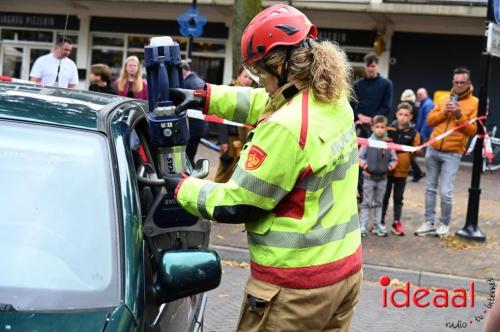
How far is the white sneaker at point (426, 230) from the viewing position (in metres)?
7.92

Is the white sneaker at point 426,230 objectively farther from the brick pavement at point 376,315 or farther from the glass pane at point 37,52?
the glass pane at point 37,52

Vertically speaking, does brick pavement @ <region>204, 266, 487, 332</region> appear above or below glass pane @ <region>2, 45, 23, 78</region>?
below

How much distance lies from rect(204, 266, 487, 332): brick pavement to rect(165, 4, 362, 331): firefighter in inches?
95.9

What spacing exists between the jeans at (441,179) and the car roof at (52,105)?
5.34m

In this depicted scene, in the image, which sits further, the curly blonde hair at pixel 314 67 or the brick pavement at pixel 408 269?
the brick pavement at pixel 408 269

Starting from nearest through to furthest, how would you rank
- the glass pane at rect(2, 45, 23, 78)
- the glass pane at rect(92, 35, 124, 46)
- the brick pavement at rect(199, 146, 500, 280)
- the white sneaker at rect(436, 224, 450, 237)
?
the brick pavement at rect(199, 146, 500, 280) → the white sneaker at rect(436, 224, 450, 237) → the glass pane at rect(92, 35, 124, 46) → the glass pane at rect(2, 45, 23, 78)

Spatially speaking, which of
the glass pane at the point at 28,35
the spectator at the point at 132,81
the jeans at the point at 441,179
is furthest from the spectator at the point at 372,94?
the glass pane at the point at 28,35

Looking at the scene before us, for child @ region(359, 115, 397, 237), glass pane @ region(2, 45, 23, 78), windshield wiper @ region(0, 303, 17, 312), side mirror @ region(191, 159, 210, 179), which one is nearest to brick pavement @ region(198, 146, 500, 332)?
child @ region(359, 115, 397, 237)

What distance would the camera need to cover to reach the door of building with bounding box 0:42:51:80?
70.1 ft

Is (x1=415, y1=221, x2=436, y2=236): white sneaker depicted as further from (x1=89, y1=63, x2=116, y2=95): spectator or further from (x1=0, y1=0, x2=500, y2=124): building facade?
(x1=0, y1=0, x2=500, y2=124): building facade

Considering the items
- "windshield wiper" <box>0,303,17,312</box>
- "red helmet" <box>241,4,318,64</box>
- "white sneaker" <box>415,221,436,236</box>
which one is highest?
"red helmet" <box>241,4,318,64</box>

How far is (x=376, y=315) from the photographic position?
5.39 m

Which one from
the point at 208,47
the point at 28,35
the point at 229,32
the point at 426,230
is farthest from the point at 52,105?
the point at 28,35

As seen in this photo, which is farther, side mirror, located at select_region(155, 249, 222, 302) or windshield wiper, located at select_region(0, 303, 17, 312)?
side mirror, located at select_region(155, 249, 222, 302)
